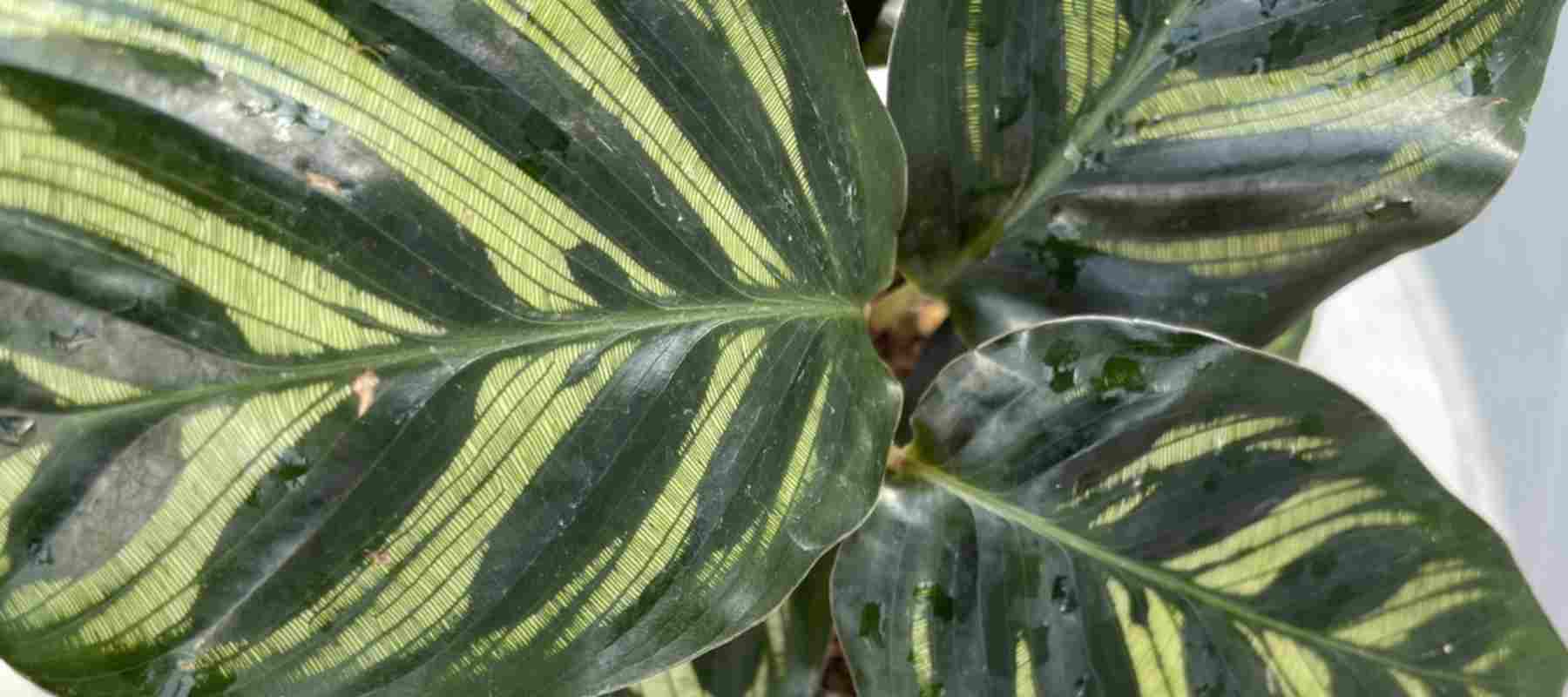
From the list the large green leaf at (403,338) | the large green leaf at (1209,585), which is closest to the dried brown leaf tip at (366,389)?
the large green leaf at (403,338)

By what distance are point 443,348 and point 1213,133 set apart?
1.43 ft

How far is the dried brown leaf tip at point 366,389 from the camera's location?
379mm

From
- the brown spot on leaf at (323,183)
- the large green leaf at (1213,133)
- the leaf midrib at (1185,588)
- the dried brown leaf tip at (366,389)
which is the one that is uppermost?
the large green leaf at (1213,133)

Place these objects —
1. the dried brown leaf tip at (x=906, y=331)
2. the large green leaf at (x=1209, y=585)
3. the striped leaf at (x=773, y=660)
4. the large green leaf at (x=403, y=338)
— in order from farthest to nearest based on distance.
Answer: the dried brown leaf tip at (x=906, y=331) < the striped leaf at (x=773, y=660) < the large green leaf at (x=1209, y=585) < the large green leaf at (x=403, y=338)

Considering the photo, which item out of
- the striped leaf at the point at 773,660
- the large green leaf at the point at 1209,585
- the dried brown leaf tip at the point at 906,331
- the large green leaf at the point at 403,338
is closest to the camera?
the large green leaf at the point at 403,338

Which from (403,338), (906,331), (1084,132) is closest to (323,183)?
(403,338)

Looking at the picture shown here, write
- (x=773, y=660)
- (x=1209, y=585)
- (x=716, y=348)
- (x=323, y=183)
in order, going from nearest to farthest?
1. (x=323, y=183)
2. (x=716, y=348)
3. (x=1209, y=585)
4. (x=773, y=660)

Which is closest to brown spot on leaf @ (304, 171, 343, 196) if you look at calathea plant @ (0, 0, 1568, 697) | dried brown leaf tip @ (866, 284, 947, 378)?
calathea plant @ (0, 0, 1568, 697)

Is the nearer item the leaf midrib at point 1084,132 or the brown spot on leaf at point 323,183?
the brown spot on leaf at point 323,183

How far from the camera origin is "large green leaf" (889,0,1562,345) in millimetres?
582

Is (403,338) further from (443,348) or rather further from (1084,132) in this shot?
(1084,132)

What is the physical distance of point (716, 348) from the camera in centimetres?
48

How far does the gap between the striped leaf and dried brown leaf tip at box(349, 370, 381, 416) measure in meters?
0.36

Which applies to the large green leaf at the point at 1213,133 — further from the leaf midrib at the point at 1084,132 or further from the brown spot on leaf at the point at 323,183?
the brown spot on leaf at the point at 323,183
